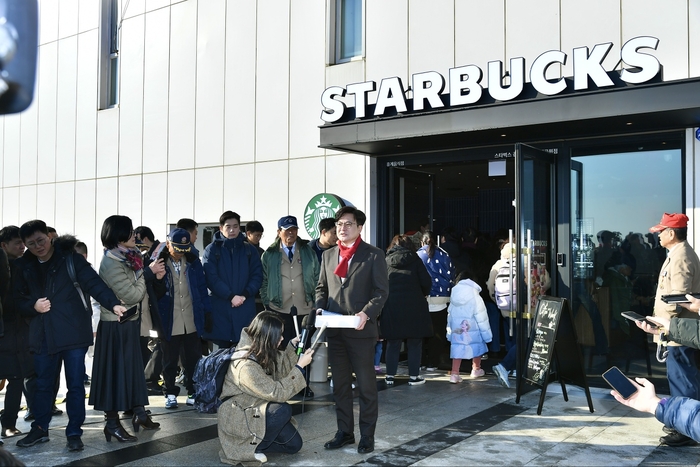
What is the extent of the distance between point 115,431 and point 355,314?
2.33m

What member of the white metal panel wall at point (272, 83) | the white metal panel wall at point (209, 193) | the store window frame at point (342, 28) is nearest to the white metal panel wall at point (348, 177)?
the white metal panel wall at point (272, 83)

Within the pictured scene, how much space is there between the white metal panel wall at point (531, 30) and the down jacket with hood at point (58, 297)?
576 cm

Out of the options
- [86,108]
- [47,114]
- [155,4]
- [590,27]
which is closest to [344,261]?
[590,27]

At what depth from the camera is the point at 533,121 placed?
24.9ft

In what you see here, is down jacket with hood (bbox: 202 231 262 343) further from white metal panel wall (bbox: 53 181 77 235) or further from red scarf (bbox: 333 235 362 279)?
white metal panel wall (bbox: 53 181 77 235)

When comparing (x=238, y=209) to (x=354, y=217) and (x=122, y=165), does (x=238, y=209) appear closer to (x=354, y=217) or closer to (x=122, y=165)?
(x=122, y=165)

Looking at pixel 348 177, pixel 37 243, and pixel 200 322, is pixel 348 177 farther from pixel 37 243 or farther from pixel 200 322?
pixel 37 243

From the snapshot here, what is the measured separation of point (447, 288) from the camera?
934 centimetres

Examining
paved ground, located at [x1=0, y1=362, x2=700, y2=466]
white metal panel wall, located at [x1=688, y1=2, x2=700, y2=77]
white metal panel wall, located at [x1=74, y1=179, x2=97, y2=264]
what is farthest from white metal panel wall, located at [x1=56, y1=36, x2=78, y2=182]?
white metal panel wall, located at [x1=688, y1=2, x2=700, y2=77]

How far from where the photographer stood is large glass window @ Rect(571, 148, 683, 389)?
7.98 metres

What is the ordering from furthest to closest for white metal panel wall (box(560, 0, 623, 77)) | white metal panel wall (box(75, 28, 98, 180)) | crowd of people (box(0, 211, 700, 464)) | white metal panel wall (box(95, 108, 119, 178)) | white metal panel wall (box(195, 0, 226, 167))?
white metal panel wall (box(75, 28, 98, 180)) < white metal panel wall (box(95, 108, 119, 178)) < white metal panel wall (box(195, 0, 226, 167)) < white metal panel wall (box(560, 0, 623, 77)) < crowd of people (box(0, 211, 700, 464))

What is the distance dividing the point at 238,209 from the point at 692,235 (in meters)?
7.23

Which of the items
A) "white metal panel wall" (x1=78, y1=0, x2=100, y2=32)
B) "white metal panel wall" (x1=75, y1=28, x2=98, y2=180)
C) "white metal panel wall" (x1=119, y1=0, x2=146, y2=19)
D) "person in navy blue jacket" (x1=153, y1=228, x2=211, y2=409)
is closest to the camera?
"person in navy blue jacket" (x1=153, y1=228, x2=211, y2=409)

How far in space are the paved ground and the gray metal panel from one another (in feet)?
10.0
